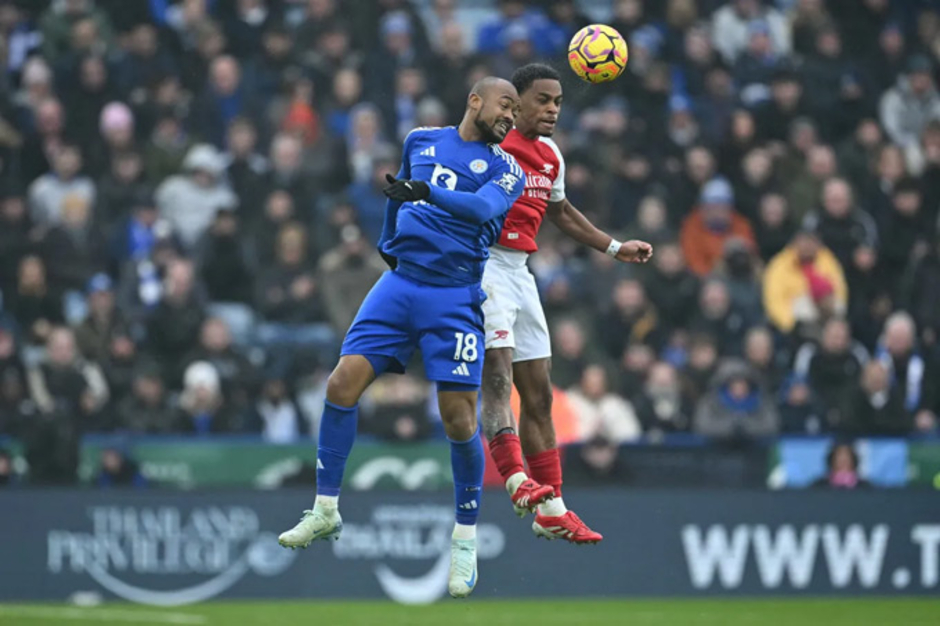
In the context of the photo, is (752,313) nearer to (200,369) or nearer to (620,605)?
(620,605)

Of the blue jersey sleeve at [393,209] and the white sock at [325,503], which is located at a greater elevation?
the blue jersey sleeve at [393,209]

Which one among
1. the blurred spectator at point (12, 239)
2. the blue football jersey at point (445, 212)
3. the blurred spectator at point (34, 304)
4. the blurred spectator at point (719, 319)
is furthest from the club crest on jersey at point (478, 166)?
the blurred spectator at point (12, 239)

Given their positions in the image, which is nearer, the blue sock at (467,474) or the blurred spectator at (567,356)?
the blue sock at (467,474)

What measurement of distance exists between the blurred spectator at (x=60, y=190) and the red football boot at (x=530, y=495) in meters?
9.80

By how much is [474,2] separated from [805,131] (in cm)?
454

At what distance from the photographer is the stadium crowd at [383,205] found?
17656 mm

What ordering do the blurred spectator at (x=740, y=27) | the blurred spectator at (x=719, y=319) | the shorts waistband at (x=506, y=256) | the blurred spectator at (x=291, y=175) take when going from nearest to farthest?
the shorts waistband at (x=506, y=256) → the blurred spectator at (x=719, y=319) → the blurred spectator at (x=291, y=175) → the blurred spectator at (x=740, y=27)

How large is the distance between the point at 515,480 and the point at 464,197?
181 cm

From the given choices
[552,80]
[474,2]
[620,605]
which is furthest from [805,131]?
[552,80]

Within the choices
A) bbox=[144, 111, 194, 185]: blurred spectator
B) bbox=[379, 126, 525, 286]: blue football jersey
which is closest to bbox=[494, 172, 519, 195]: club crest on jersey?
bbox=[379, 126, 525, 286]: blue football jersey

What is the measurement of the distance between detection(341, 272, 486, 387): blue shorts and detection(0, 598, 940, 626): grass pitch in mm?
5162

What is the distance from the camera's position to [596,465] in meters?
17.1

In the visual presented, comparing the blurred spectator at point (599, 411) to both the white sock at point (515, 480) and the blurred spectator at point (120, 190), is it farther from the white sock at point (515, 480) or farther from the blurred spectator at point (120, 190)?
the white sock at point (515, 480)

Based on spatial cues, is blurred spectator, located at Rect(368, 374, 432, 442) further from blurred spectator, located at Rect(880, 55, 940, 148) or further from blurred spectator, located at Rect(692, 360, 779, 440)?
blurred spectator, located at Rect(880, 55, 940, 148)
